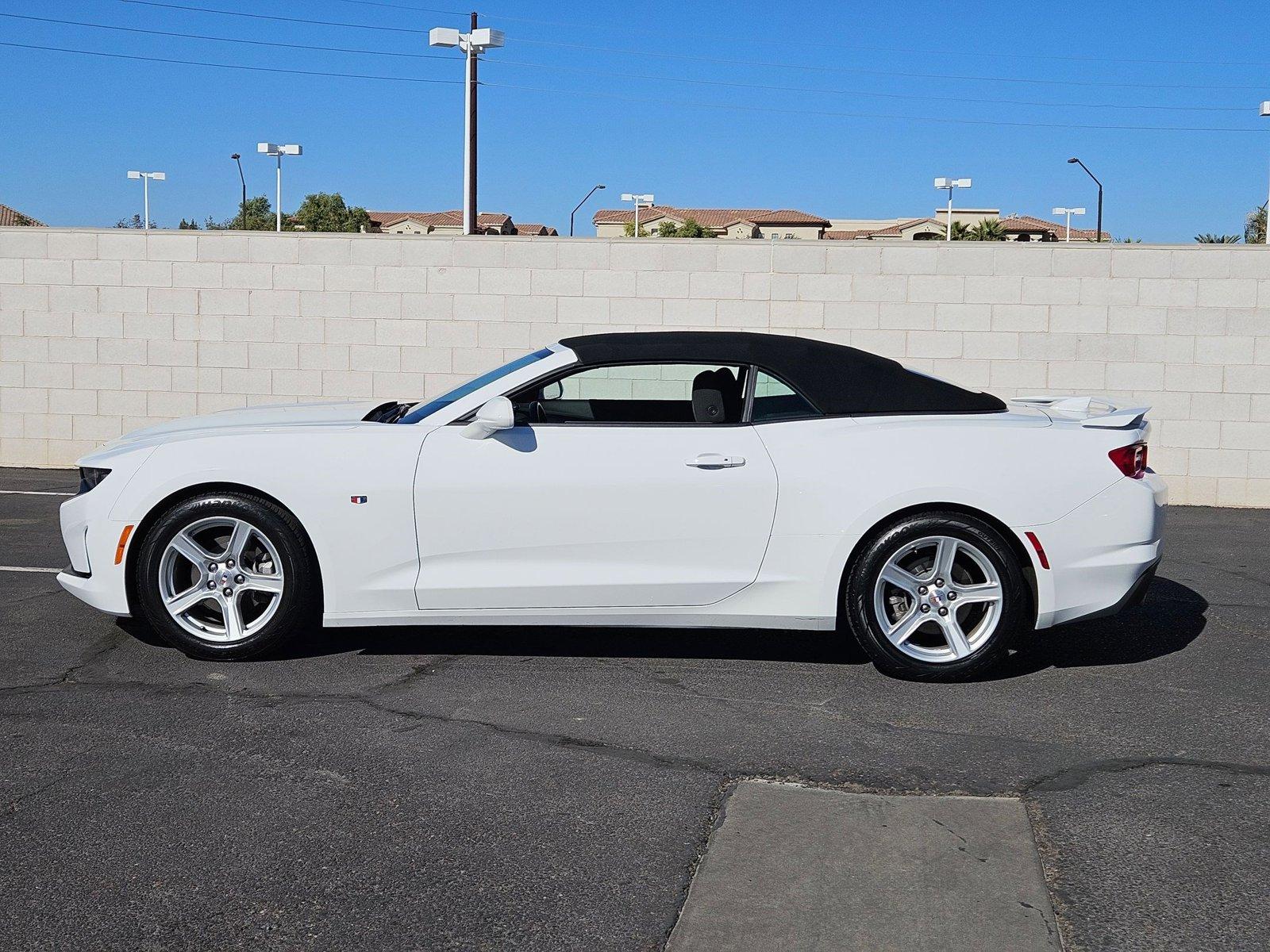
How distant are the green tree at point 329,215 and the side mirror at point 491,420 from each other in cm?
7204

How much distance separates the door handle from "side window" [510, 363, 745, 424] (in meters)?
0.22

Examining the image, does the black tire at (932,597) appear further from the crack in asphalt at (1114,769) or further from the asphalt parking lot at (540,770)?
the crack in asphalt at (1114,769)

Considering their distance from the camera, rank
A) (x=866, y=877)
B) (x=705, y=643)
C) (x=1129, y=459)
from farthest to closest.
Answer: (x=705, y=643) → (x=1129, y=459) → (x=866, y=877)

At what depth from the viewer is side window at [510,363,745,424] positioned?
5.43m

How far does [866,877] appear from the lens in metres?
3.28

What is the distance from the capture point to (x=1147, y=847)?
350 cm

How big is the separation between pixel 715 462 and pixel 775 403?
435 millimetres

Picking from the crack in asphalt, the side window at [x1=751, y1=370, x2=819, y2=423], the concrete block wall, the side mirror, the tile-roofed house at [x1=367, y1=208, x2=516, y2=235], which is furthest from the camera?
the tile-roofed house at [x1=367, y1=208, x2=516, y2=235]

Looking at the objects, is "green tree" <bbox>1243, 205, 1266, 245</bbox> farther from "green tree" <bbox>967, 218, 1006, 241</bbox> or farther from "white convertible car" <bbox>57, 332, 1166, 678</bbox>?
"white convertible car" <bbox>57, 332, 1166, 678</bbox>

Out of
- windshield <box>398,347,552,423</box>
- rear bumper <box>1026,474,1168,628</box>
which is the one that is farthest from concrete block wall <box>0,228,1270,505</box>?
rear bumper <box>1026,474,1168,628</box>

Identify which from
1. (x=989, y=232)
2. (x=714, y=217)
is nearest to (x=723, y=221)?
(x=714, y=217)

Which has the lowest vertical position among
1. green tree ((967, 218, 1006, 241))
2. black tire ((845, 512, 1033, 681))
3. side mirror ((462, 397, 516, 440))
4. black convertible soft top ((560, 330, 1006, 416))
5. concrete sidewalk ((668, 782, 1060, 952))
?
concrete sidewalk ((668, 782, 1060, 952))

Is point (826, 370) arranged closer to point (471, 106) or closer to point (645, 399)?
point (645, 399)

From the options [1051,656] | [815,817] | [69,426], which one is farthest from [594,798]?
[69,426]
